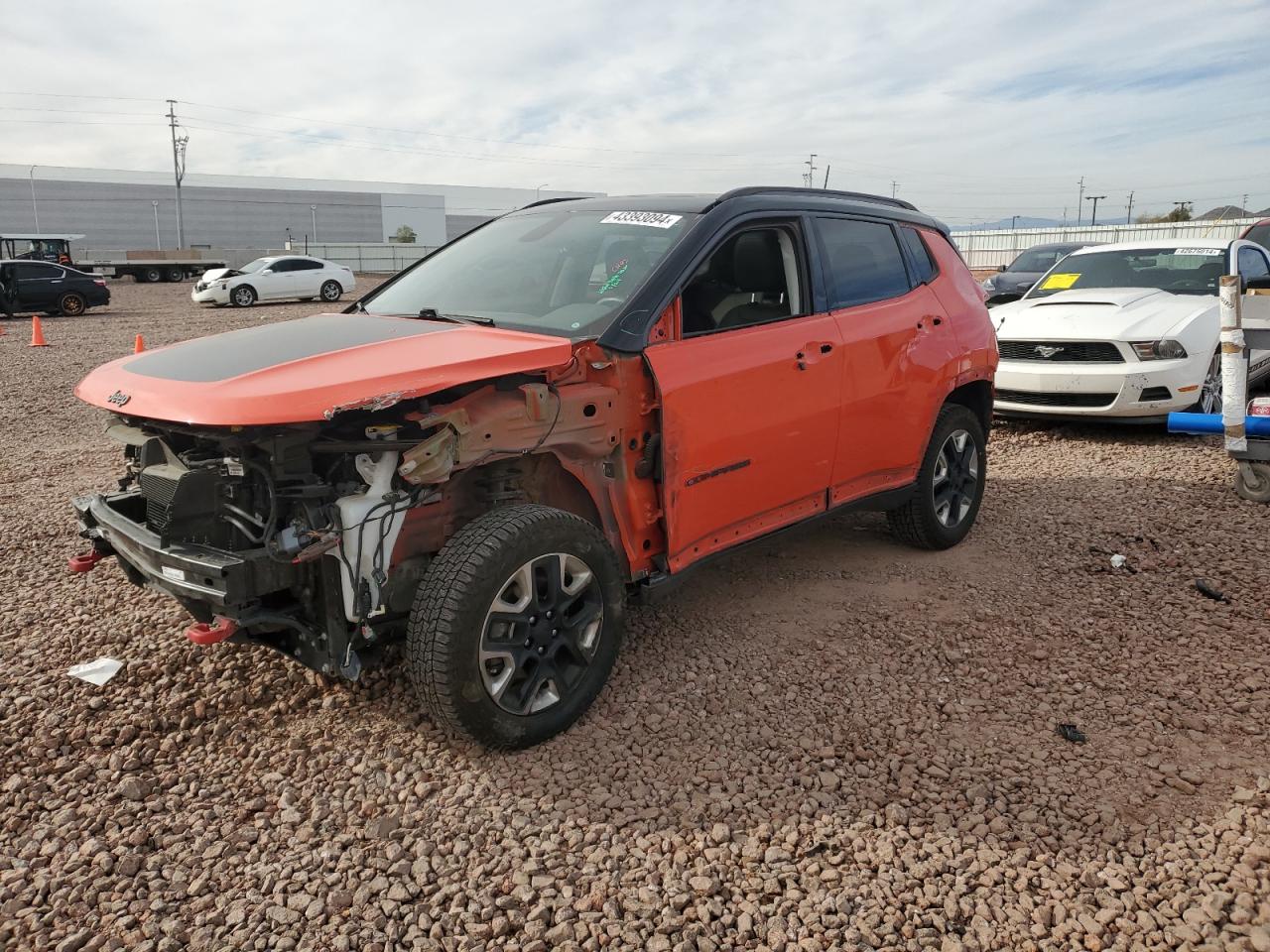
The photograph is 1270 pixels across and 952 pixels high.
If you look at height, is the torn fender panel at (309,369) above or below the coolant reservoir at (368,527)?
above

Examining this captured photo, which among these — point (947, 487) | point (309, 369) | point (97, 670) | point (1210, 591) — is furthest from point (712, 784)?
point (1210, 591)

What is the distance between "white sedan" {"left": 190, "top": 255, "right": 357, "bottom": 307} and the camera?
26062 millimetres

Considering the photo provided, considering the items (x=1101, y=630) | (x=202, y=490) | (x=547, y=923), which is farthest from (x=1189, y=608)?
(x=202, y=490)

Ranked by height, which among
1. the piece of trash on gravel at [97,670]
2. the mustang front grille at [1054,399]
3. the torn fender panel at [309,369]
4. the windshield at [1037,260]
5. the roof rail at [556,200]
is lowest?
the piece of trash on gravel at [97,670]

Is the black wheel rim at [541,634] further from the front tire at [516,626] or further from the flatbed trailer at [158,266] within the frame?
the flatbed trailer at [158,266]

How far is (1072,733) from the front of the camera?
334 cm

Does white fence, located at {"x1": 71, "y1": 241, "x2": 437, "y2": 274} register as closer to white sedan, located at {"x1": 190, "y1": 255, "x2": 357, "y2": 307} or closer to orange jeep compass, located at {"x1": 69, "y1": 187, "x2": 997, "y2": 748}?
white sedan, located at {"x1": 190, "y1": 255, "x2": 357, "y2": 307}

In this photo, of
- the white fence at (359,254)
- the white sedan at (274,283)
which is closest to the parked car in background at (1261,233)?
the white sedan at (274,283)

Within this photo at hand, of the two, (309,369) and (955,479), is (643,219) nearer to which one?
(309,369)

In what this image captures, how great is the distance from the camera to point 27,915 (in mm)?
2453

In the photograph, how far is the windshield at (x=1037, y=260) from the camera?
16125mm

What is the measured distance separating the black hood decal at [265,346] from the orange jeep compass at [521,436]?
2 cm

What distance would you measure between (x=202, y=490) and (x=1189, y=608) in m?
4.36

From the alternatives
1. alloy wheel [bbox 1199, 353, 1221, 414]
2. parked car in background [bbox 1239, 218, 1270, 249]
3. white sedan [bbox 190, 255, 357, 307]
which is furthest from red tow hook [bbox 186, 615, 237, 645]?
white sedan [bbox 190, 255, 357, 307]
